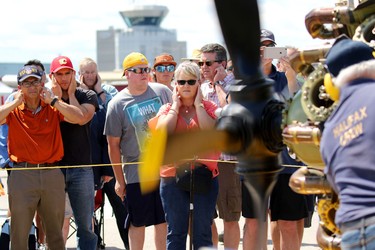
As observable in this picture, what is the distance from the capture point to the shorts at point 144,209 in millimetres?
8539

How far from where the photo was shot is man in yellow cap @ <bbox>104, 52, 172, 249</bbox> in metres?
8.56

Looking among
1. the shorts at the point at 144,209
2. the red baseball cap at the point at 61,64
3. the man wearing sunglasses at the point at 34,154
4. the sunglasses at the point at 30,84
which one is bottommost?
the shorts at the point at 144,209

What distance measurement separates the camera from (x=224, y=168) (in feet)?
29.0

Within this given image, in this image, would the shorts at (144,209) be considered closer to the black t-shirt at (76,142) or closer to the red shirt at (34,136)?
the black t-shirt at (76,142)

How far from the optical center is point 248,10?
3.92 meters

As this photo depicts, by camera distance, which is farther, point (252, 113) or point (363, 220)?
point (363, 220)

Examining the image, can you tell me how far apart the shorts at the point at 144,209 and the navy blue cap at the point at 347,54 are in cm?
425

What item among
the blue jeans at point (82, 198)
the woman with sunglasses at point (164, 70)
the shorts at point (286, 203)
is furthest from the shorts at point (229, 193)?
the woman with sunglasses at point (164, 70)

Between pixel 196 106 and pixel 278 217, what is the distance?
141 cm

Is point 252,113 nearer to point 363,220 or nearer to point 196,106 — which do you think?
point 363,220

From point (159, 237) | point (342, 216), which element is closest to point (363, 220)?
point (342, 216)

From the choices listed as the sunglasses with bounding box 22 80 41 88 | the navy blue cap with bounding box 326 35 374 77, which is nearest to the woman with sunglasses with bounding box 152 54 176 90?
the sunglasses with bounding box 22 80 41 88

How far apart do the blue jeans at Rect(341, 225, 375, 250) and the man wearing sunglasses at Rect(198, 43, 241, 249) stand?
4.03 metres

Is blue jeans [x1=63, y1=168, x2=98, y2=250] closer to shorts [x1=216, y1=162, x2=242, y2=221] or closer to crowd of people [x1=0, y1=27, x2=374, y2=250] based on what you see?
crowd of people [x1=0, y1=27, x2=374, y2=250]
